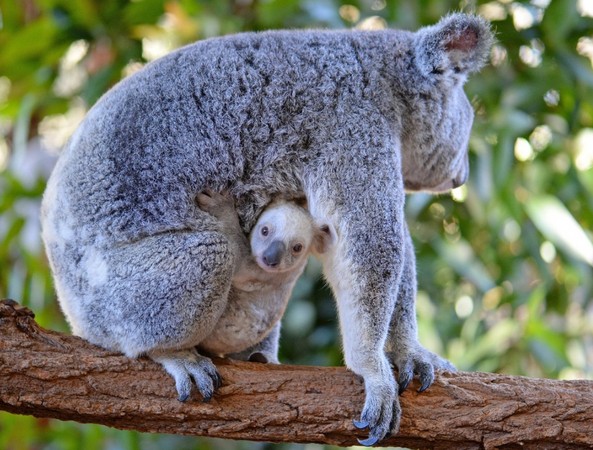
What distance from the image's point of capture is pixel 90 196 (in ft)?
9.21

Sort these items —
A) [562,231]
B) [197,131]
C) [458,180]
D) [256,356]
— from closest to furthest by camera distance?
[197,131] < [256,356] < [458,180] < [562,231]

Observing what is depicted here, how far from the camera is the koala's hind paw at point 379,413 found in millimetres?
2596

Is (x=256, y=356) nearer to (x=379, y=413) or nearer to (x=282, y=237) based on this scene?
(x=282, y=237)

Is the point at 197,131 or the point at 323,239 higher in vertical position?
the point at 197,131

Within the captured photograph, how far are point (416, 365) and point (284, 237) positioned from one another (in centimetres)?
67

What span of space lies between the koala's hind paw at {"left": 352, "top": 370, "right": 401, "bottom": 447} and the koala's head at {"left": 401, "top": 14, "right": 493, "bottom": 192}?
108cm

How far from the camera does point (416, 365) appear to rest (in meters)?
2.85

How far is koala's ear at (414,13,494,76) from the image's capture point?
316 cm

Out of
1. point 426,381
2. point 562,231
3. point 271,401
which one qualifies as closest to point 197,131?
point 271,401

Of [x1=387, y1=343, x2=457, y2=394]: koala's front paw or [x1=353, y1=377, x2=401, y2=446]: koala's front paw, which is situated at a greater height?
[x1=387, y1=343, x2=457, y2=394]: koala's front paw

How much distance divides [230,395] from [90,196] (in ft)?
2.83

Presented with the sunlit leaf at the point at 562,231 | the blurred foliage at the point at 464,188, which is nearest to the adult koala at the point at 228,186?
the blurred foliage at the point at 464,188

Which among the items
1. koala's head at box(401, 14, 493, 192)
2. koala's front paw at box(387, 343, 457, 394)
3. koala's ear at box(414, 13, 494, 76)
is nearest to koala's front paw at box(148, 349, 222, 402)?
koala's front paw at box(387, 343, 457, 394)

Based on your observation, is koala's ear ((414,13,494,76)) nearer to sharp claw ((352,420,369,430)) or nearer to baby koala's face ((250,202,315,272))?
baby koala's face ((250,202,315,272))
